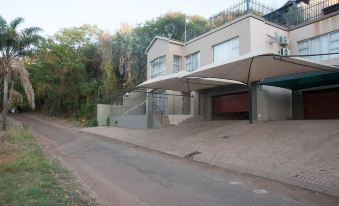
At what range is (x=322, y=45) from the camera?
18516mm

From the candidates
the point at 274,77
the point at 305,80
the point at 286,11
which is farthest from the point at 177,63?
the point at 305,80

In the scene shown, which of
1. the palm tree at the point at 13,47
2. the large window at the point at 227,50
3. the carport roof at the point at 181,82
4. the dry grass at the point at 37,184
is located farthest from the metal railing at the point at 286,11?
the dry grass at the point at 37,184

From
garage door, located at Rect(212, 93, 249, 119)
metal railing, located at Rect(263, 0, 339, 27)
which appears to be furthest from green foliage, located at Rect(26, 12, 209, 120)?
garage door, located at Rect(212, 93, 249, 119)

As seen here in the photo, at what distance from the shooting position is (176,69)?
2619 cm

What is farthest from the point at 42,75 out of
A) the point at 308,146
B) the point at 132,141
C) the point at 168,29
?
the point at 308,146

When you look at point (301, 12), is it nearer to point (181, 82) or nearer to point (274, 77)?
Result: point (274, 77)

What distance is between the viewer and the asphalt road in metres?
7.12

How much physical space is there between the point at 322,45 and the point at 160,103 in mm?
12797

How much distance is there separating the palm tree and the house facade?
9088 mm

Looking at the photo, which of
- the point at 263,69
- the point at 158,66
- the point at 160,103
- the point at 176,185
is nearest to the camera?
the point at 176,185

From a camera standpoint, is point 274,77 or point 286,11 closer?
point 274,77

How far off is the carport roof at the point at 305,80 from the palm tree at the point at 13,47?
47.4ft

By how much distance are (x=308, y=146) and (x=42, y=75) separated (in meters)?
33.5

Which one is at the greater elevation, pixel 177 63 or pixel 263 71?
pixel 177 63
